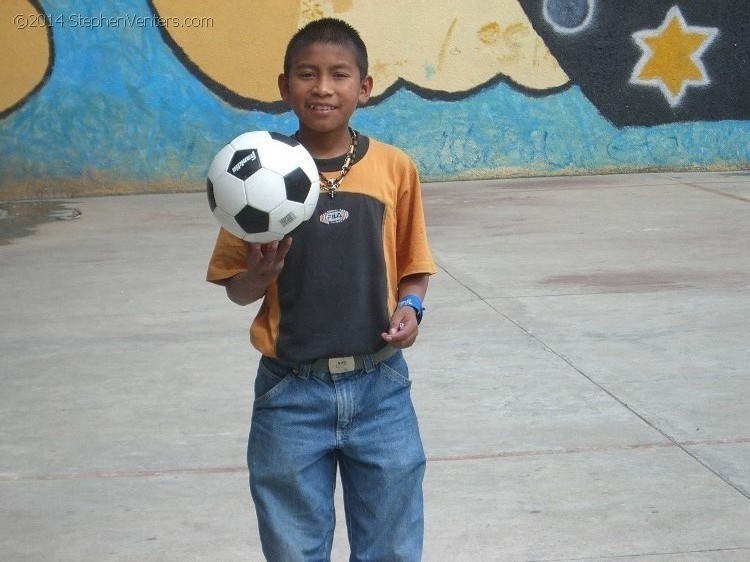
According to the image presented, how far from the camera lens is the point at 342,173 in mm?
2504

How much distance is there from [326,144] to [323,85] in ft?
0.46

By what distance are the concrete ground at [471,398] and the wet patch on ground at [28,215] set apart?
0.41 metres

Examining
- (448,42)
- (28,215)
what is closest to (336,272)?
(28,215)

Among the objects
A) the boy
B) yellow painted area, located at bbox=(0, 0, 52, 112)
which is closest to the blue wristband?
the boy

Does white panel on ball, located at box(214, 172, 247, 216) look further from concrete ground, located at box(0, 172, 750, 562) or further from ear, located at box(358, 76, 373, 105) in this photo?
concrete ground, located at box(0, 172, 750, 562)

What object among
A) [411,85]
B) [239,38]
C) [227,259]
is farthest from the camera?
[411,85]

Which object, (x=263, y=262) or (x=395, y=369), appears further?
(x=395, y=369)

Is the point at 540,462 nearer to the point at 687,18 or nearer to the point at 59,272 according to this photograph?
the point at 59,272

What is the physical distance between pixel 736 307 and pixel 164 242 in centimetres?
408

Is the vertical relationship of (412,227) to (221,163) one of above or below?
below

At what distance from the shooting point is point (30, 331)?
5.94 metres

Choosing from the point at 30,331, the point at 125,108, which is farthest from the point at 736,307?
the point at 125,108

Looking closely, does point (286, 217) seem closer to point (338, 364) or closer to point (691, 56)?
point (338, 364)

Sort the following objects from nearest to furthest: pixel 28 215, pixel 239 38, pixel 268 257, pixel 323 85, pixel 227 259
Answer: pixel 268 257 → pixel 323 85 → pixel 227 259 → pixel 28 215 → pixel 239 38
